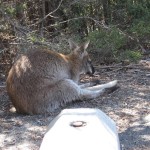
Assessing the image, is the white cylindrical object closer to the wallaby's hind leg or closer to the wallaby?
the wallaby

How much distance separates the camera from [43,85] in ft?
19.5

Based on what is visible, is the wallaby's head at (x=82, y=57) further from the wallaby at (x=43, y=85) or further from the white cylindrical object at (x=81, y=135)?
the white cylindrical object at (x=81, y=135)

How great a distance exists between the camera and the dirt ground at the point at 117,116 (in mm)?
4676

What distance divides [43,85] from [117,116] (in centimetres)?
121

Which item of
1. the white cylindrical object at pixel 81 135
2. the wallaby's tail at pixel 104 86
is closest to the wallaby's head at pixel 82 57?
the wallaby's tail at pixel 104 86

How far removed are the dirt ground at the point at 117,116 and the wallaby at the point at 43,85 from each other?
0.14 meters

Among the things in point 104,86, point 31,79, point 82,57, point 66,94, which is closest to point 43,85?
point 31,79

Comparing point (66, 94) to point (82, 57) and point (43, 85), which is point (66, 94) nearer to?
point (43, 85)

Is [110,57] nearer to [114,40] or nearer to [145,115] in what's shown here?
[114,40]

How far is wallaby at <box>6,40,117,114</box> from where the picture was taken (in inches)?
229

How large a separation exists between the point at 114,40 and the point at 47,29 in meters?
2.64

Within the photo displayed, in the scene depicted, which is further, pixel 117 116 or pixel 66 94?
pixel 66 94

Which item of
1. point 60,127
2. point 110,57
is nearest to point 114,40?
point 110,57

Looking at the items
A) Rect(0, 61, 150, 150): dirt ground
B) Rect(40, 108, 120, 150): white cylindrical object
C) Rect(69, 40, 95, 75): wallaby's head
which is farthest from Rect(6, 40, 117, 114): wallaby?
Rect(40, 108, 120, 150): white cylindrical object
